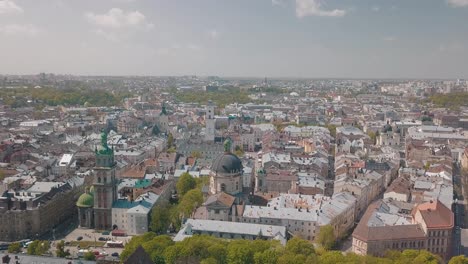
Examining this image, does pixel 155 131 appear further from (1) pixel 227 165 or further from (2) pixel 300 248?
(2) pixel 300 248

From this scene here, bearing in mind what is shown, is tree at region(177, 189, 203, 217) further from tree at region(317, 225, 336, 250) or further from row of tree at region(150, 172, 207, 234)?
tree at region(317, 225, 336, 250)

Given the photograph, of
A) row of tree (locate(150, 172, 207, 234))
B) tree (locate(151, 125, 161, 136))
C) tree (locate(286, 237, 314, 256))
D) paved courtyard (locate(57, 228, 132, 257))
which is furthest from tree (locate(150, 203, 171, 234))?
tree (locate(151, 125, 161, 136))

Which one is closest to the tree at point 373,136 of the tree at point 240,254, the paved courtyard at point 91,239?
the paved courtyard at point 91,239

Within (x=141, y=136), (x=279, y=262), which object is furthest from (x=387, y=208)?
(x=141, y=136)

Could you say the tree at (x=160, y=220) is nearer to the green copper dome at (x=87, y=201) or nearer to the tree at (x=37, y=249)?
the green copper dome at (x=87, y=201)

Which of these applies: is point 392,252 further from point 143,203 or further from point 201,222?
point 143,203

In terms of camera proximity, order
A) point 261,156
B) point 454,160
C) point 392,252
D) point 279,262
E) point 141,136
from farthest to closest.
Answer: point 141,136, point 454,160, point 261,156, point 392,252, point 279,262

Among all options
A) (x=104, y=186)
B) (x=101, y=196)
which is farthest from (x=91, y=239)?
(x=104, y=186)
